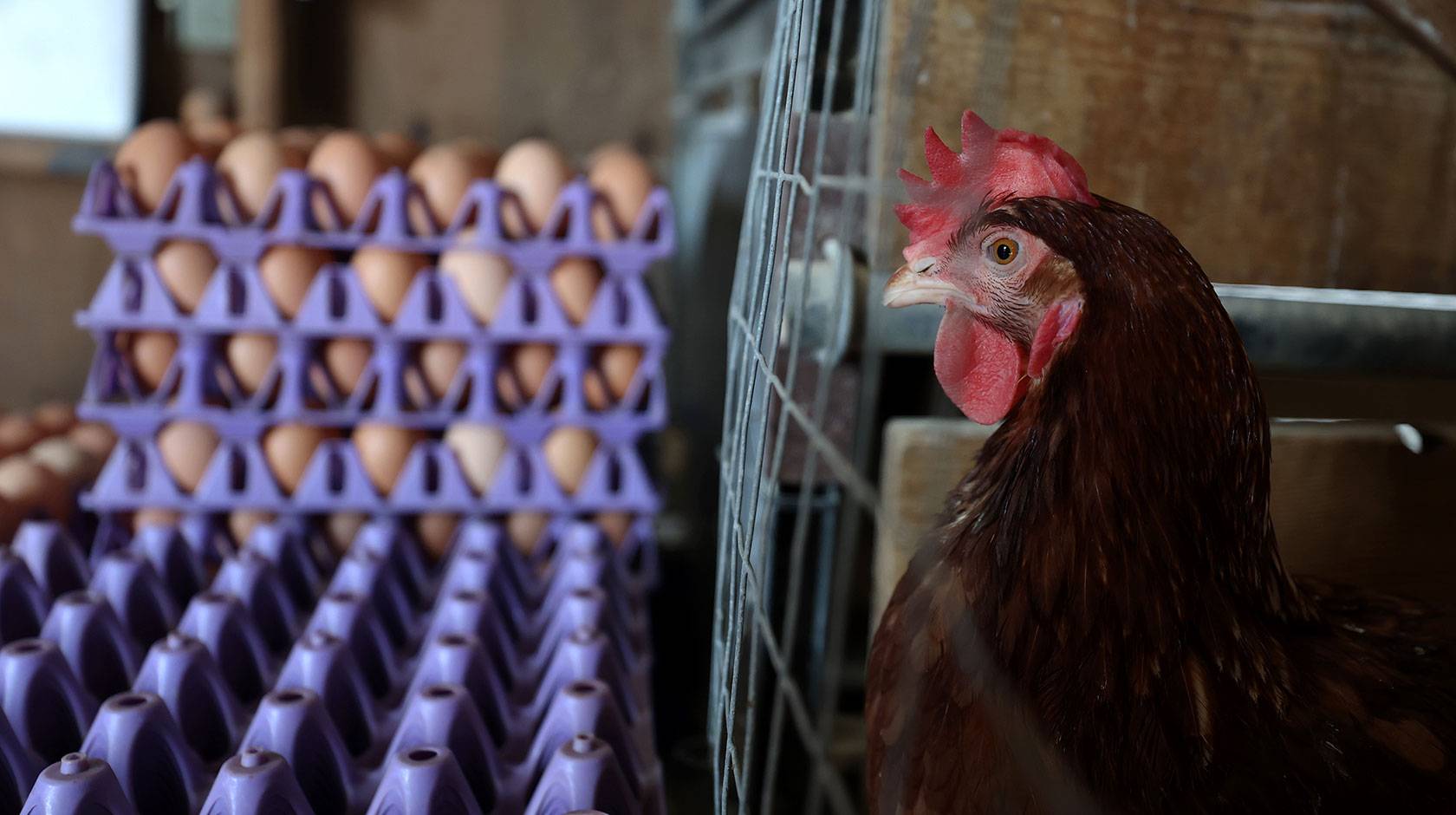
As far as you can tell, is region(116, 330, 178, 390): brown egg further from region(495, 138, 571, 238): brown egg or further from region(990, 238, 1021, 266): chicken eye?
region(990, 238, 1021, 266): chicken eye

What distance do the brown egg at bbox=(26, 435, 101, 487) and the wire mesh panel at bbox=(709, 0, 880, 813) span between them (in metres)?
1.04

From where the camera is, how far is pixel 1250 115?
64 cm

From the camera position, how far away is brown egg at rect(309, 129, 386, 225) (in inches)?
59.2

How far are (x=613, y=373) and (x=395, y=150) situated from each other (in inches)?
20.6

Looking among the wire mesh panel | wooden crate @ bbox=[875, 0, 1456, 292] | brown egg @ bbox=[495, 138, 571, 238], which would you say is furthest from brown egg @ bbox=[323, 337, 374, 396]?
wooden crate @ bbox=[875, 0, 1456, 292]

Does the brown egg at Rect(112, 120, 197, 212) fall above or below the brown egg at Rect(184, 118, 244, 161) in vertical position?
below

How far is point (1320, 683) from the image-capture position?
0.47 meters

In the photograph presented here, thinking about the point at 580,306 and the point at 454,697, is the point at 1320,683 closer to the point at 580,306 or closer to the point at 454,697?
the point at 454,697

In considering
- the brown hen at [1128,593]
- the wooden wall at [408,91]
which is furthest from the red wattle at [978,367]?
the wooden wall at [408,91]

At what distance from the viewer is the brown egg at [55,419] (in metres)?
1.72

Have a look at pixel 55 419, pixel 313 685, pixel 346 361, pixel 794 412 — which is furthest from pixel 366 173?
pixel 794 412

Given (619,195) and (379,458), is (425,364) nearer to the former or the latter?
(379,458)

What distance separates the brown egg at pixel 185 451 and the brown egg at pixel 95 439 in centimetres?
21

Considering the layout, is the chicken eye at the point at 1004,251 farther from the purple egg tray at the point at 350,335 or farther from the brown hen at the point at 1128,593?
the purple egg tray at the point at 350,335
